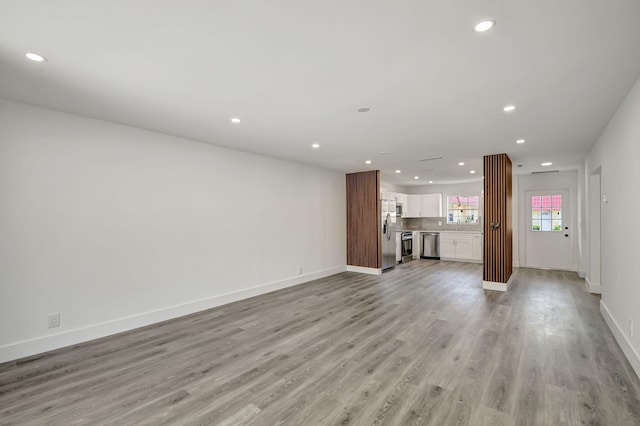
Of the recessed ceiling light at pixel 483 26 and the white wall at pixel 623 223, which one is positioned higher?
the recessed ceiling light at pixel 483 26

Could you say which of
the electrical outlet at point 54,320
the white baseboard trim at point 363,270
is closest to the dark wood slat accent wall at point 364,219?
the white baseboard trim at point 363,270

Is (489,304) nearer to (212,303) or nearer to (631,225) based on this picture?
(631,225)

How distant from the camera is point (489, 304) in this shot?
15.5 feet

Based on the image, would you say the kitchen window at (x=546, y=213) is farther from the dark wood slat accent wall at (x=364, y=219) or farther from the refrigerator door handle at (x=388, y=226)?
the dark wood slat accent wall at (x=364, y=219)

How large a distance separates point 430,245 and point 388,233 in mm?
2898

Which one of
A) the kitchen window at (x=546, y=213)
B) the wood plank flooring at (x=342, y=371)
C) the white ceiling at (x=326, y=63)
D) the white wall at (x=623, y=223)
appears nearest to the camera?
the white ceiling at (x=326, y=63)

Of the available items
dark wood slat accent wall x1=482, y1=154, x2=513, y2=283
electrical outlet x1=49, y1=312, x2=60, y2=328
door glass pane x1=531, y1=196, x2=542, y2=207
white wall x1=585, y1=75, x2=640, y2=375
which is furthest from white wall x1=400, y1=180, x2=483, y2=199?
electrical outlet x1=49, y1=312, x2=60, y2=328

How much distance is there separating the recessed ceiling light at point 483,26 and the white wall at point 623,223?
1.80 m

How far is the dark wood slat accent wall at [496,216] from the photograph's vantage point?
18.1ft

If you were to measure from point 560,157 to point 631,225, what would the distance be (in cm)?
374

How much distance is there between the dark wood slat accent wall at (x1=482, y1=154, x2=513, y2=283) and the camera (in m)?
5.52

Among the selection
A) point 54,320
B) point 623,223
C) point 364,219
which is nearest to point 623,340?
point 623,223

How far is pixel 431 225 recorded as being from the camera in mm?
10805

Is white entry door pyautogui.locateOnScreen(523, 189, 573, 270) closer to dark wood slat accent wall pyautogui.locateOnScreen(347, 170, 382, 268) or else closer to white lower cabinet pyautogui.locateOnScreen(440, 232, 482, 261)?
white lower cabinet pyautogui.locateOnScreen(440, 232, 482, 261)
